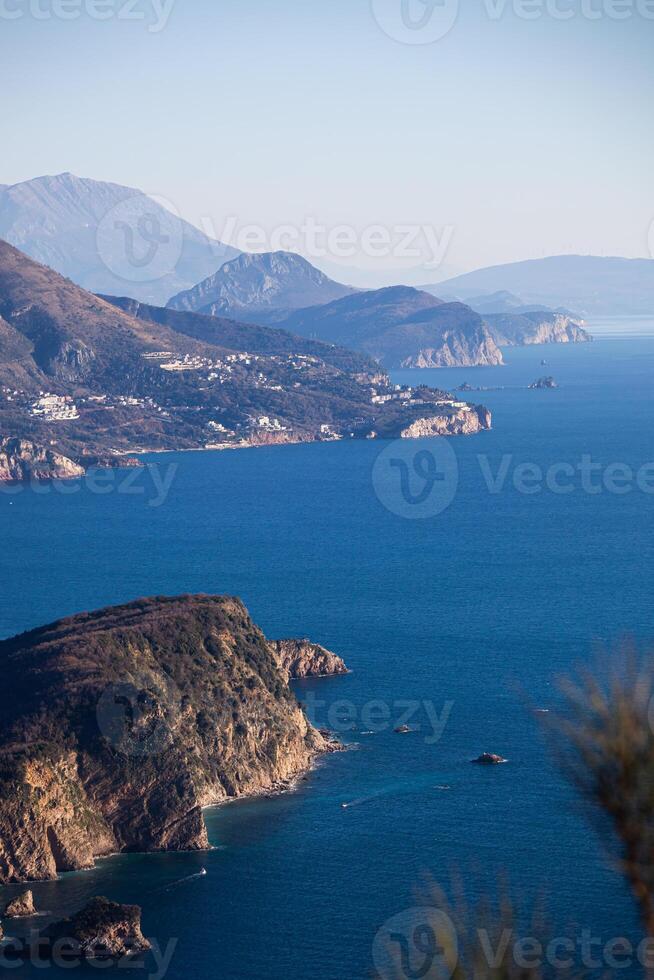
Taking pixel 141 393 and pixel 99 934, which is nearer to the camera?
pixel 99 934

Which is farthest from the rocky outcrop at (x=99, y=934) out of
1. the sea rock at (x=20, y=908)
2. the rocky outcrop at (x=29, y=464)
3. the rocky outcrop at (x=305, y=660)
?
the rocky outcrop at (x=29, y=464)

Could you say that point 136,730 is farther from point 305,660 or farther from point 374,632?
point 374,632

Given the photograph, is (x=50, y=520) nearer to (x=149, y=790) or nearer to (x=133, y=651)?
(x=133, y=651)

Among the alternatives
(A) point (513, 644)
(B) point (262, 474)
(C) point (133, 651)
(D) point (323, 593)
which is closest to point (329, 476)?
(B) point (262, 474)

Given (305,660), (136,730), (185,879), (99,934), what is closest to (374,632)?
(305,660)

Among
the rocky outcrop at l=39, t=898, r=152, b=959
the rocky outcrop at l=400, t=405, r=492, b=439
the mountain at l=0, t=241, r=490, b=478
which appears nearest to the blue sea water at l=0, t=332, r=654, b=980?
the rocky outcrop at l=39, t=898, r=152, b=959

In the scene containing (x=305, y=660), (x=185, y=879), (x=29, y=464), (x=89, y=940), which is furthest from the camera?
(x=29, y=464)
